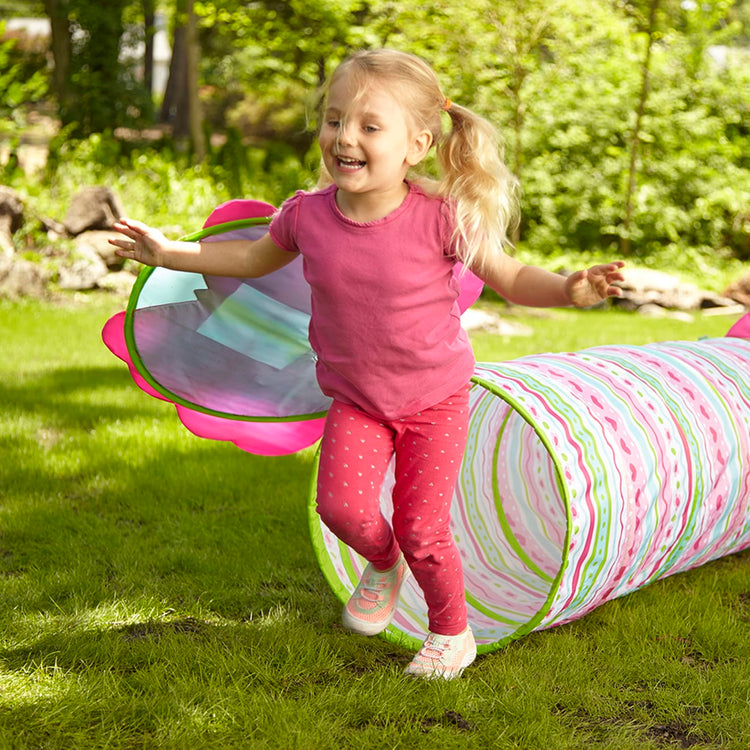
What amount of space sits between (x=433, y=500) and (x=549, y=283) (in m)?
0.71

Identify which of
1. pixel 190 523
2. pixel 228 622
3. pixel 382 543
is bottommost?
pixel 190 523

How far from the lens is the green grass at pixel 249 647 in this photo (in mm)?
2598

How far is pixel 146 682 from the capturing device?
9.09 feet

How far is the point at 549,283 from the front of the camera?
277cm

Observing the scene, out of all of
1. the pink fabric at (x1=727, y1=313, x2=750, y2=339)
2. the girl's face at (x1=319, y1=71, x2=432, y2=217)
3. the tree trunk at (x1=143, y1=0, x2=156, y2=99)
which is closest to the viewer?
the girl's face at (x1=319, y1=71, x2=432, y2=217)

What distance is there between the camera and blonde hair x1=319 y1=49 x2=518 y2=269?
2756mm

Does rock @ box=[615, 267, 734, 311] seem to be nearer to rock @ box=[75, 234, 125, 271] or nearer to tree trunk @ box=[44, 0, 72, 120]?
rock @ box=[75, 234, 125, 271]

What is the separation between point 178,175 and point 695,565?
12.6m

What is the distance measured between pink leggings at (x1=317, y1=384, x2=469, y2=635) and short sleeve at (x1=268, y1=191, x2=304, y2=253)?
50 cm

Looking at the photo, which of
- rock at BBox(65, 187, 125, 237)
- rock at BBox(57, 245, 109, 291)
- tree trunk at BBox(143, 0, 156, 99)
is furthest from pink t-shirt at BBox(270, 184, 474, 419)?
tree trunk at BBox(143, 0, 156, 99)

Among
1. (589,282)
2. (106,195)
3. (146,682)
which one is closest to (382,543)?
(146,682)

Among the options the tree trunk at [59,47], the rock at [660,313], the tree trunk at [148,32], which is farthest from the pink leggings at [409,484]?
the tree trunk at [148,32]

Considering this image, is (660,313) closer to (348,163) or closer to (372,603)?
(372,603)

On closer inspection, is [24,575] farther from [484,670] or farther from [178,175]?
[178,175]
